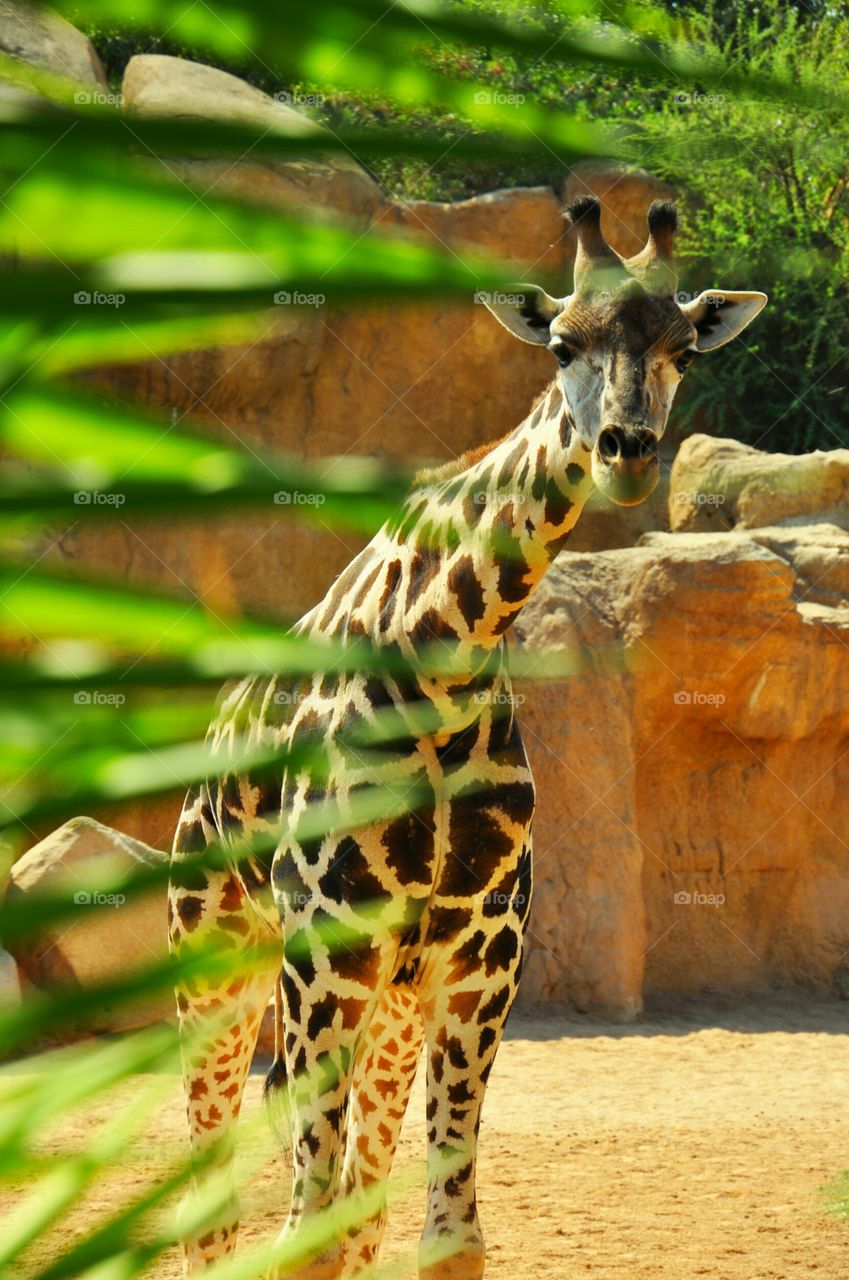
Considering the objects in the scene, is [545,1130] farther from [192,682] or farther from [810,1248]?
[192,682]

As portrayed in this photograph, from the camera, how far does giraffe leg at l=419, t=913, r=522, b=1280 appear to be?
132 inches

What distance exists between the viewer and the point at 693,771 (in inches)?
324

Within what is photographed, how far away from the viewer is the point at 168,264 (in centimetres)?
30

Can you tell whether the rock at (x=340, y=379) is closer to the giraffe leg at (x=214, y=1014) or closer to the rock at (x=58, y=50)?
the rock at (x=58, y=50)

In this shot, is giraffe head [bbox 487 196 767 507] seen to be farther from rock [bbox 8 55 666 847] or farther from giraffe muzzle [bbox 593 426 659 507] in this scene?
rock [bbox 8 55 666 847]

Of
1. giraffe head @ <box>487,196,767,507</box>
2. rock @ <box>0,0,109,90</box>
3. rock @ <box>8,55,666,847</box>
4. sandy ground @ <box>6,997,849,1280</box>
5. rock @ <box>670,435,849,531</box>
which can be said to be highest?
rock @ <box>0,0,109,90</box>

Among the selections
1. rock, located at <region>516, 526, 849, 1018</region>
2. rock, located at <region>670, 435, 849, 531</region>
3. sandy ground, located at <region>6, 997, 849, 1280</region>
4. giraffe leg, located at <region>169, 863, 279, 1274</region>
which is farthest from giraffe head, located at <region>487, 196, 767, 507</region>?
rock, located at <region>670, 435, 849, 531</region>

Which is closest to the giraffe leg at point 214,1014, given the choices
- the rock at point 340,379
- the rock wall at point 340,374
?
the rock at point 340,379

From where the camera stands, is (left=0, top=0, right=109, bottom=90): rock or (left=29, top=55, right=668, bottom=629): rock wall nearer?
(left=0, top=0, right=109, bottom=90): rock

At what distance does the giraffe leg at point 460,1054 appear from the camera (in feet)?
11.0

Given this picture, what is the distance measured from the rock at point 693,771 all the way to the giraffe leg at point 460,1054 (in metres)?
3.80

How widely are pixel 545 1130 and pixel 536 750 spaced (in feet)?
6.71

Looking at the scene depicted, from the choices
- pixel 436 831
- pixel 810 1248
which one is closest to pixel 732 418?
pixel 810 1248

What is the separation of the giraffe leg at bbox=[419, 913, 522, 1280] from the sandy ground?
748 millimetres
